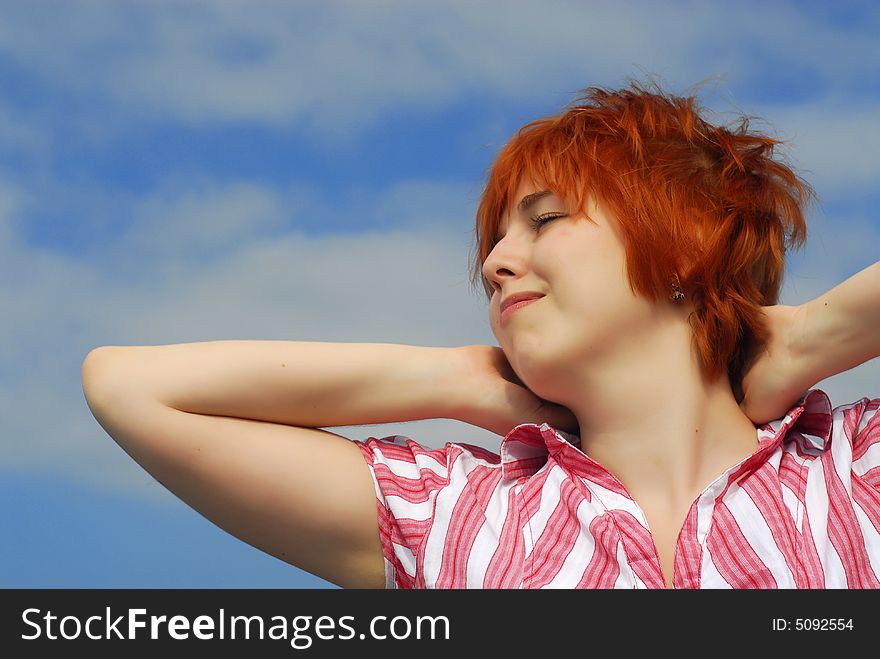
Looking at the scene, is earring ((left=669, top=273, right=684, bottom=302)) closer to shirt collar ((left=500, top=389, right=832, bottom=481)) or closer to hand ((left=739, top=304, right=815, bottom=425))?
hand ((left=739, top=304, right=815, bottom=425))

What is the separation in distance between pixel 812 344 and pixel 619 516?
541 mm

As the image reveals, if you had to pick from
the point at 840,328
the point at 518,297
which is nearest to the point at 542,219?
the point at 518,297

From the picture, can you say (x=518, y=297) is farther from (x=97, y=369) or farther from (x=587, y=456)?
(x=97, y=369)

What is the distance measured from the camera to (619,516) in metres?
2.12

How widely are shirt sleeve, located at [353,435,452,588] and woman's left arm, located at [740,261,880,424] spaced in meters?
0.73

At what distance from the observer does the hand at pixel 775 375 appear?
7.34 feet

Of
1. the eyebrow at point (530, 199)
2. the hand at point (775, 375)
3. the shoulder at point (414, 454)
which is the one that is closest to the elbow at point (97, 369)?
the shoulder at point (414, 454)

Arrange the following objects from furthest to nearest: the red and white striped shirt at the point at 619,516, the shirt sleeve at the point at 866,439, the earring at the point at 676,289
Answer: the earring at the point at 676,289 → the shirt sleeve at the point at 866,439 → the red and white striped shirt at the point at 619,516

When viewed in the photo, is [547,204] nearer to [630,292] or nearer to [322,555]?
[630,292]

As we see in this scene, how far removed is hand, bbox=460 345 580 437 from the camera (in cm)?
237

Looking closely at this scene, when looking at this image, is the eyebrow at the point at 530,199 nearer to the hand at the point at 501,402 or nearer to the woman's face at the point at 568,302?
the woman's face at the point at 568,302

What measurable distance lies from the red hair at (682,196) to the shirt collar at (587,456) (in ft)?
0.50
